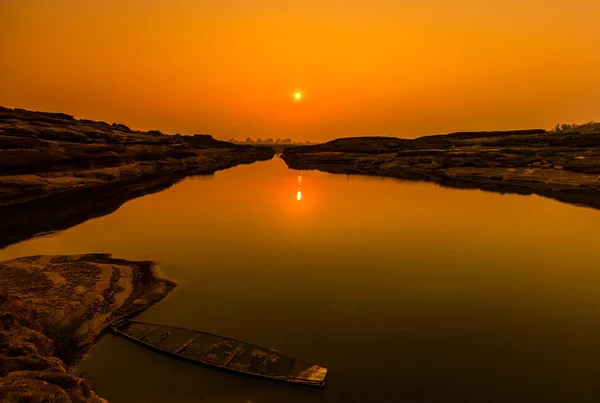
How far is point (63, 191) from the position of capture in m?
44.6

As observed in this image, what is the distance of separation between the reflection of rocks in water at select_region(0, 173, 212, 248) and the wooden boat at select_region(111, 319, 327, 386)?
58.5 feet

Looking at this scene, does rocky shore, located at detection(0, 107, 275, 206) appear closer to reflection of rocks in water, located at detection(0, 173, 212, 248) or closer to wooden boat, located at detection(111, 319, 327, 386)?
reflection of rocks in water, located at detection(0, 173, 212, 248)

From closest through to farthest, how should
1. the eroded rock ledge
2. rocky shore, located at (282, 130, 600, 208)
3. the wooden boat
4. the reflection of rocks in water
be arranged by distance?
the eroded rock ledge, the wooden boat, the reflection of rocks in water, rocky shore, located at (282, 130, 600, 208)

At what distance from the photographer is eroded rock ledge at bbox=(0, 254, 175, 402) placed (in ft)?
21.3

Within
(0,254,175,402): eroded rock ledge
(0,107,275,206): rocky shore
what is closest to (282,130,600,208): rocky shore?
(0,254,175,402): eroded rock ledge

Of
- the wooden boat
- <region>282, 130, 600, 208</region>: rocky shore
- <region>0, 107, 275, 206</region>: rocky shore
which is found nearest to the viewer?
the wooden boat

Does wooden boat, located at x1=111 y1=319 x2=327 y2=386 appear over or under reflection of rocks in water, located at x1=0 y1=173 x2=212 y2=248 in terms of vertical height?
under

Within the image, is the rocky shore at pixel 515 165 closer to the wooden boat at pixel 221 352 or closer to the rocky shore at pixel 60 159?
the wooden boat at pixel 221 352

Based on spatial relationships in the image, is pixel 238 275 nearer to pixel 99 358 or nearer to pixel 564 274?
pixel 99 358

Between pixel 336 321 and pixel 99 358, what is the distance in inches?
333

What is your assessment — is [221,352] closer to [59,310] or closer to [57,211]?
[59,310]

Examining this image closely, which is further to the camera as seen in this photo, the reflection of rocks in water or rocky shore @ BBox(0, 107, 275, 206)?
rocky shore @ BBox(0, 107, 275, 206)

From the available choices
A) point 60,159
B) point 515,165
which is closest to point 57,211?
point 60,159

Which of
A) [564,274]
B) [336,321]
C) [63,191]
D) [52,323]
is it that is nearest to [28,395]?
[52,323]
